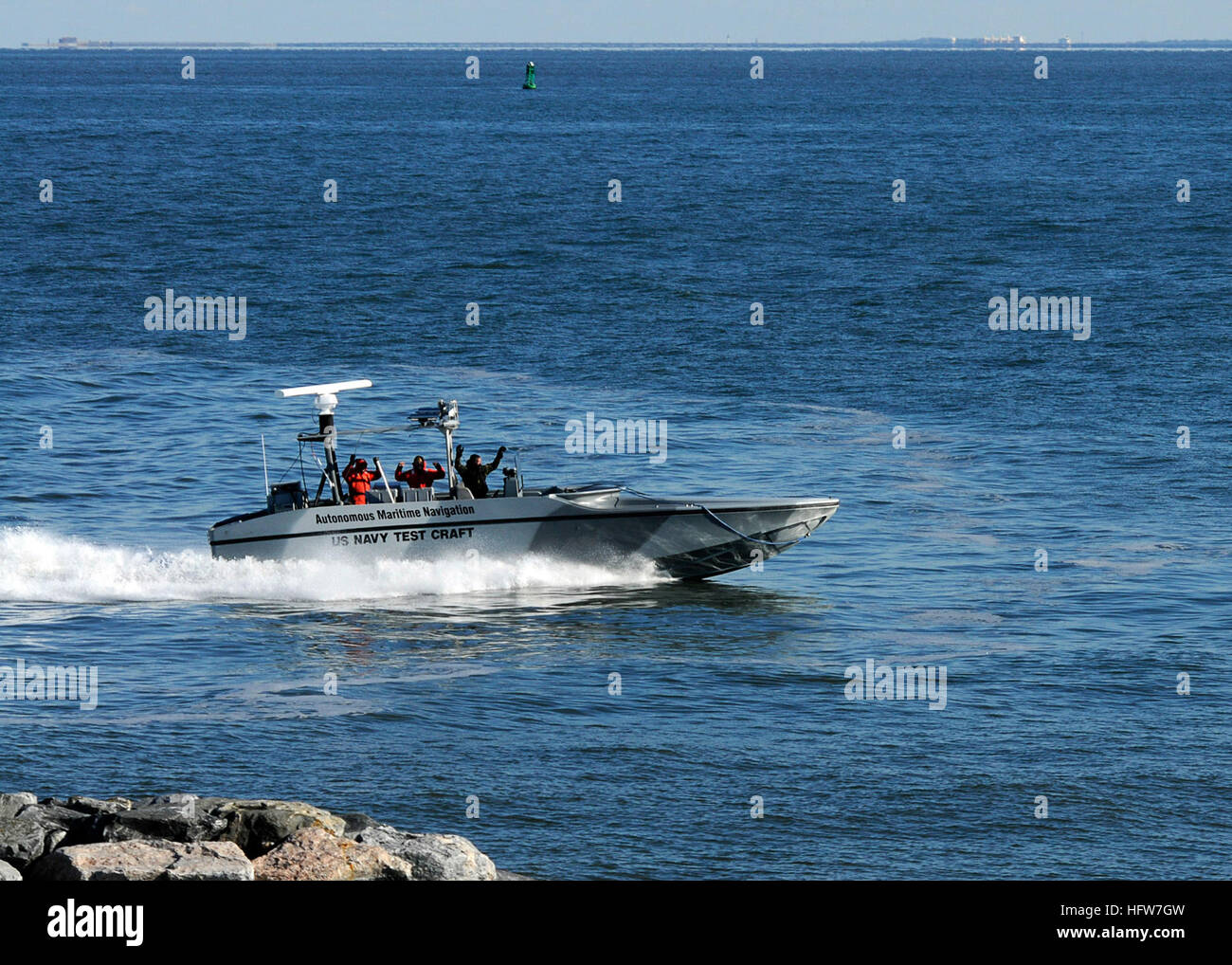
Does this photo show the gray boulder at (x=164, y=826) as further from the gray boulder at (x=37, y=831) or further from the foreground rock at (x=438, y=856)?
the foreground rock at (x=438, y=856)

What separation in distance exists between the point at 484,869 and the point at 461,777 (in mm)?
5921

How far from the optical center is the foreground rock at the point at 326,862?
1487cm

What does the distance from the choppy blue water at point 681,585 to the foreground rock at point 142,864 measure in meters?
5.20

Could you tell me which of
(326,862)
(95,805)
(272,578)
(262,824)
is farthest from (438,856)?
(272,578)

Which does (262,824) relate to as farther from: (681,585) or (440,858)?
(681,585)

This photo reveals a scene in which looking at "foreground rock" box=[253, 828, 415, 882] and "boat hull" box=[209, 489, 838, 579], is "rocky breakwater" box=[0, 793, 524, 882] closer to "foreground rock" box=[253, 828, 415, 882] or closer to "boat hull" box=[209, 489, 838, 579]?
"foreground rock" box=[253, 828, 415, 882]

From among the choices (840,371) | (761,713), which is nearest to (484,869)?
(761,713)

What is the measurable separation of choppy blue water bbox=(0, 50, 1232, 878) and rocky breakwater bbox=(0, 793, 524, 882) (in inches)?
135

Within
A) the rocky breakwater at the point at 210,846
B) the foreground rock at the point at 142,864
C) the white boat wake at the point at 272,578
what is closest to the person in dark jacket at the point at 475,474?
the white boat wake at the point at 272,578

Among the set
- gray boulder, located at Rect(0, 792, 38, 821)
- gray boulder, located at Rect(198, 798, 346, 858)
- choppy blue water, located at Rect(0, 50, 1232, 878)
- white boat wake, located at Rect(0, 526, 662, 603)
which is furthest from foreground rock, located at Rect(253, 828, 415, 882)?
white boat wake, located at Rect(0, 526, 662, 603)

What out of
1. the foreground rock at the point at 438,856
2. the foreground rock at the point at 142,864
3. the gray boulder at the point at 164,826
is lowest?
the foreground rock at the point at 438,856

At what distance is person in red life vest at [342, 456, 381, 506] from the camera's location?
31.0m

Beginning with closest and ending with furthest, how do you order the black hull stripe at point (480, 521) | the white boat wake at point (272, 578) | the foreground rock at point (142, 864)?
the foreground rock at point (142, 864) < the black hull stripe at point (480, 521) < the white boat wake at point (272, 578)

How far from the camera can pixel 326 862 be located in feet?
49.0
